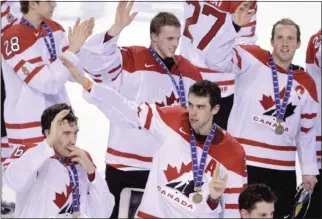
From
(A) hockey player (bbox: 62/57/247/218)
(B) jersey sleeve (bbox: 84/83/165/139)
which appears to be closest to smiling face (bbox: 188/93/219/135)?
(A) hockey player (bbox: 62/57/247/218)

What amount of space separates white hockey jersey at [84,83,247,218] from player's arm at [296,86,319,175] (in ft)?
3.19

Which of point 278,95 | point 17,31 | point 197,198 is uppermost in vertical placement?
point 17,31

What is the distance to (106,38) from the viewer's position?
5500 millimetres

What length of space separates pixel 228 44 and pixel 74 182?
1.28 m

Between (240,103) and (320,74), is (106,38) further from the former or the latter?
(320,74)

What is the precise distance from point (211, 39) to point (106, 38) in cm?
65

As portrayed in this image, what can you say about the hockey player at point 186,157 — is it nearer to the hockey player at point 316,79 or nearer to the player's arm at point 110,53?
the player's arm at point 110,53

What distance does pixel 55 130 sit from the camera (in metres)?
4.79

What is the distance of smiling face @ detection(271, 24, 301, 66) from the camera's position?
5.87 metres

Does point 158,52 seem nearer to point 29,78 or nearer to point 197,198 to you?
point 29,78

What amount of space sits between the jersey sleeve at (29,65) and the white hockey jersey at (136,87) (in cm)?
18

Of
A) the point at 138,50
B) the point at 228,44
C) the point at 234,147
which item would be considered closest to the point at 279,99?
the point at 228,44

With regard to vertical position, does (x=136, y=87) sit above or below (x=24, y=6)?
below

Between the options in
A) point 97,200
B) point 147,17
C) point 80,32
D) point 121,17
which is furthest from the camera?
point 147,17
